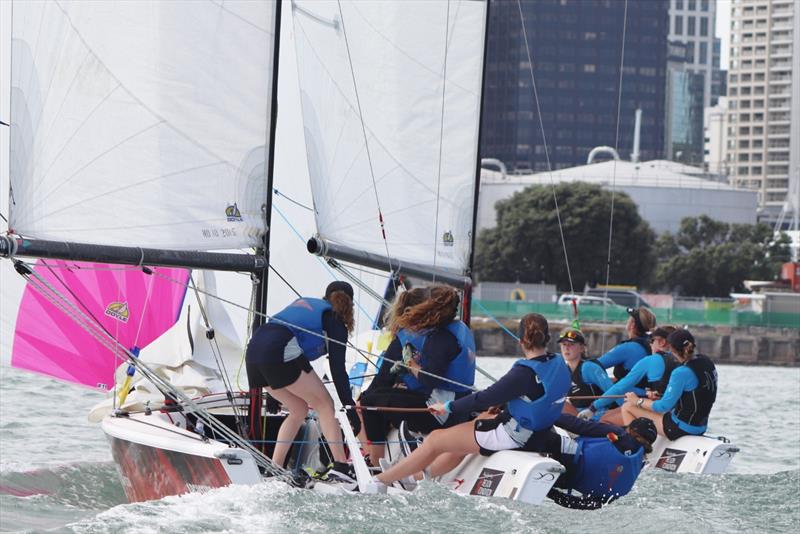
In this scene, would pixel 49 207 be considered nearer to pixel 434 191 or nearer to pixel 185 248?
pixel 185 248

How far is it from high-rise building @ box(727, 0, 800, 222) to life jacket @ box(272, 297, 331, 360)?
472 feet

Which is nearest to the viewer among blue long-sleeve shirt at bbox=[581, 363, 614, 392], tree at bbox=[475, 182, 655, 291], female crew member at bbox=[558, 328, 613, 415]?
female crew member at bbox=[558, 328, 613, 415]

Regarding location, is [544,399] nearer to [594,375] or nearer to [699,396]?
[699,396]

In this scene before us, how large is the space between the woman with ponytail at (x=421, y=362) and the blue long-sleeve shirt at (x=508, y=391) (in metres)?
0.57

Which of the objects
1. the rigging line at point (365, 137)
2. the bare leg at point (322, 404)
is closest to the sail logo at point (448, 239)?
the rigging line at point (365, 137)

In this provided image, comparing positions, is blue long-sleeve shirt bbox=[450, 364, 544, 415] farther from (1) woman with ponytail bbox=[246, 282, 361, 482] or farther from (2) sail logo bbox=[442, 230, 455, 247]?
(2) sail logo bbox=[442, 230, 455, 247]

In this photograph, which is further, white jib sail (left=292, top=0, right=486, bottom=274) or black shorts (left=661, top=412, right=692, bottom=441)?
white jib sail (left=292, top=0, right=486, bottom=274)

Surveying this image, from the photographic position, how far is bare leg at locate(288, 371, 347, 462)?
902 centimetres

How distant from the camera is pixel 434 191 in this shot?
43.5 feet

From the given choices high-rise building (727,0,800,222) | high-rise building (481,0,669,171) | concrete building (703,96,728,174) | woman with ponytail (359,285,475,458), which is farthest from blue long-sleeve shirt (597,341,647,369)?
concrete building (703,96,728,174)

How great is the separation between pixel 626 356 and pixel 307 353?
3665 mm

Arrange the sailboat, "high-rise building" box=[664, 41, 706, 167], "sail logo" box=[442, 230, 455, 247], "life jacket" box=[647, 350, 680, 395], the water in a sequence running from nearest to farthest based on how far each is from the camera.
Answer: the water < the sailboat < "life jacket" box=[647, 350, 680, 395] < "sail logo" box=[442, 230, 455, 247] < "high-rise building" box=[664, 41, 706, 167]

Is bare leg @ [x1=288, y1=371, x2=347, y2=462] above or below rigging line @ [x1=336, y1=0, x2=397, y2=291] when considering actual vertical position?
below

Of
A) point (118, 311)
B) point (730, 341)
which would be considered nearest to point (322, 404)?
point (118, 311)
